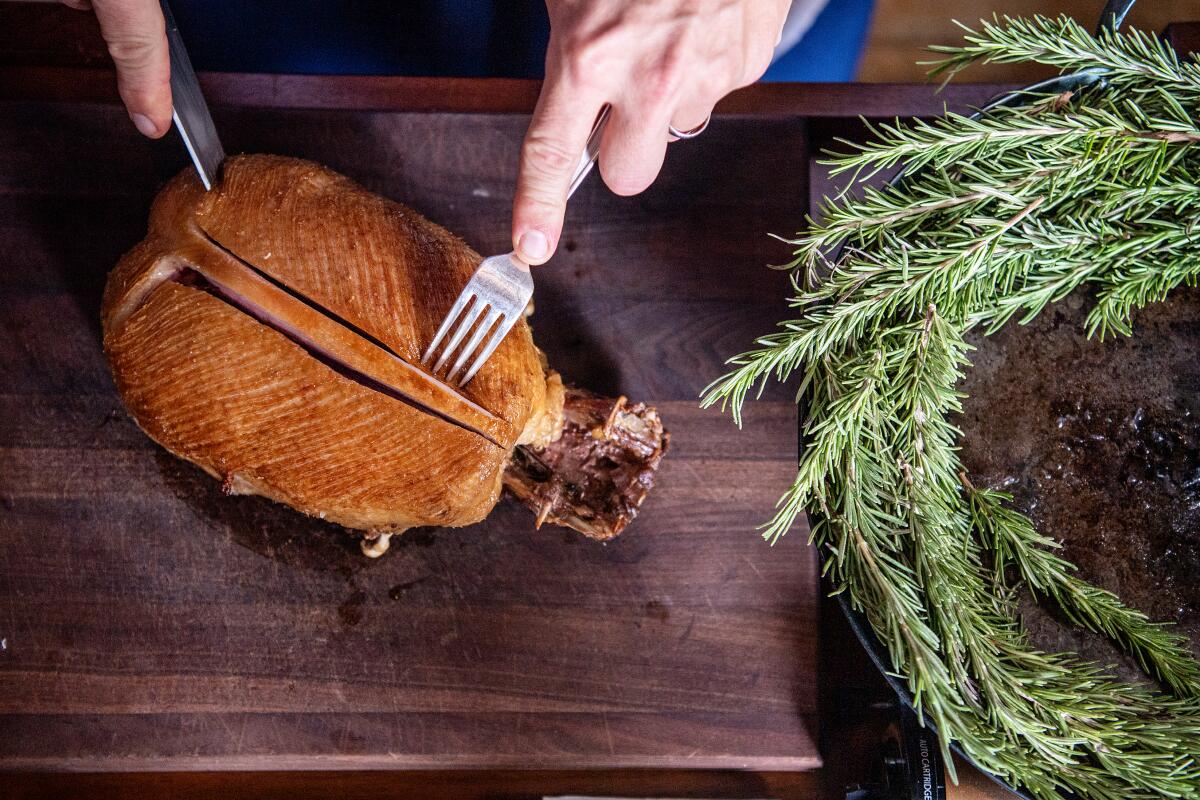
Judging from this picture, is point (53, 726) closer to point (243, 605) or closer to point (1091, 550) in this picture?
point (243, 605)

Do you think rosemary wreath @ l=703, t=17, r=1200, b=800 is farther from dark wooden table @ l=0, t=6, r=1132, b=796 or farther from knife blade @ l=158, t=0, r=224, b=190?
knife blade @ l=158, t=0, r=224, b=190

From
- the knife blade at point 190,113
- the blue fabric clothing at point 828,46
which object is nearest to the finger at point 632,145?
the knife blade at point 190,113

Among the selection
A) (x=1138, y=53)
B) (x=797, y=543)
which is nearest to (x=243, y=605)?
(x=797, y=543)

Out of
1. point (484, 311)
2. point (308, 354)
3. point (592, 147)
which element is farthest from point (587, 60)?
point (308, 354)

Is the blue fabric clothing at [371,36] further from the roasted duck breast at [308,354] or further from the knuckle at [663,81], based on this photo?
the knuckle at [663,81]

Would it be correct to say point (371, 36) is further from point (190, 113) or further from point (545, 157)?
point (545, 157)
